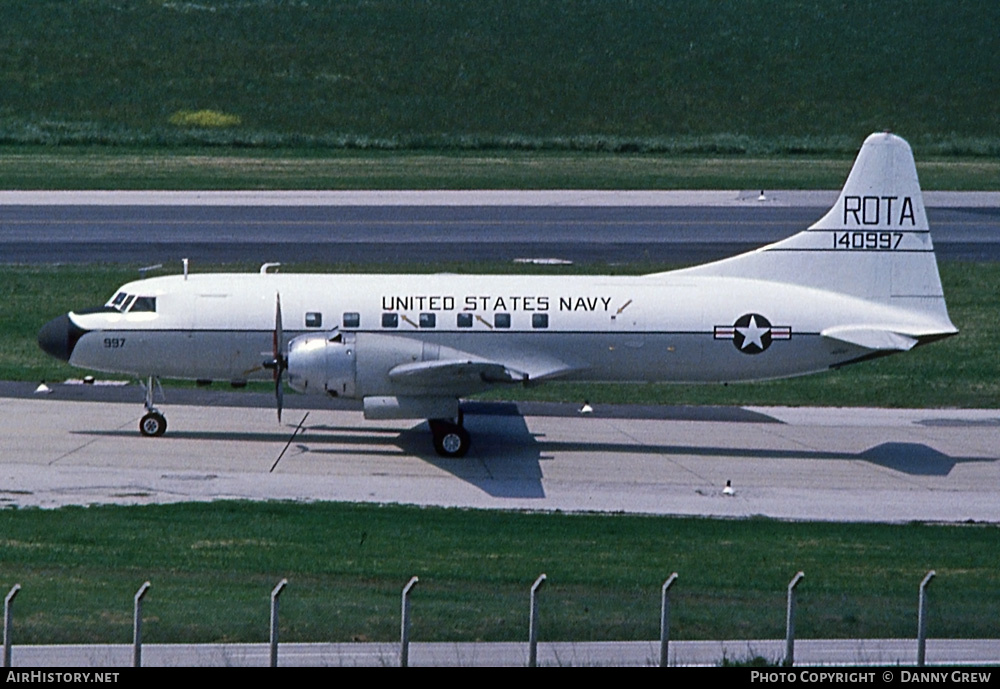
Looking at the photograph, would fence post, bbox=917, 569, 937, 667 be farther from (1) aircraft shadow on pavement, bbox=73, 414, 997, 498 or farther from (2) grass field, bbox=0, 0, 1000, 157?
(2) grass field, bbox=0, 0, 1000, 157

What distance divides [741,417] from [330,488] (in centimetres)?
1263

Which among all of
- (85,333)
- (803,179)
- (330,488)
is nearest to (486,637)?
(330,488)

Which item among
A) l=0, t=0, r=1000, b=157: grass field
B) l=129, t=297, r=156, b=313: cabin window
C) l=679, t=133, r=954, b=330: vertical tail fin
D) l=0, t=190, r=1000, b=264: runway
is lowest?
l=129, t=297, r=156, b=313: cabin window

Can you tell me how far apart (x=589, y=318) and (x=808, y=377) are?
36.5 feet

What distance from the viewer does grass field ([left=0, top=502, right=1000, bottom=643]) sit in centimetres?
1811

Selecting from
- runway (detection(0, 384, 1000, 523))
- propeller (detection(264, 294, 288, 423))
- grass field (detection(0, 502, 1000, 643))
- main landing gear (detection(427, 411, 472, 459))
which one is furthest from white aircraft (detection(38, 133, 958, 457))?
grass field (detection(0, 502, 1000, 643))

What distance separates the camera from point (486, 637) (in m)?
17.8

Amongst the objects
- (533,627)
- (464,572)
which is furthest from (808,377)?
(533,627)

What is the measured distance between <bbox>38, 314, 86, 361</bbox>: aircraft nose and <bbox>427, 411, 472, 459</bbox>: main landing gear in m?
8.57

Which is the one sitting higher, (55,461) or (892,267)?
(892,267)

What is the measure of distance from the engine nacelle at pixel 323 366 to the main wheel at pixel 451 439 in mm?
2126

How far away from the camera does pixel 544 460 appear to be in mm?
32656

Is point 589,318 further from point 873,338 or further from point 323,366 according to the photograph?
point 873,338

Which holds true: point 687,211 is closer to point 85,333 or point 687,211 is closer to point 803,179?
point 803,179
